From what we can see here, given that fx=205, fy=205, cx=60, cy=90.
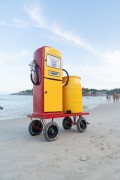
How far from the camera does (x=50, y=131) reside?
4582mm

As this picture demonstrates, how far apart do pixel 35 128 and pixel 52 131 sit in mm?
835

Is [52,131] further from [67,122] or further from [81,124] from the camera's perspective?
[67,122]

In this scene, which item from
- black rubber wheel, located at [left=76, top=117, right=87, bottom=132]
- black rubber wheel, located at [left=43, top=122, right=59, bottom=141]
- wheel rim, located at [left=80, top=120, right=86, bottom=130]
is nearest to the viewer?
black rubber wheel, located at [left=43, top=122, right=59, bottom=141]

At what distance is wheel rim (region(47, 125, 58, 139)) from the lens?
454cm

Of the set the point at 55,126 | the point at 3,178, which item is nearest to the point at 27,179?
the point at 3,178

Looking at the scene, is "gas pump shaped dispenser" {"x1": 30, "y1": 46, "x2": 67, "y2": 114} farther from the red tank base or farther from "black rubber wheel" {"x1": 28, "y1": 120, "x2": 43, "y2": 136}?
"black rubber wheel" {"x1": 28, "y1": 120, "x2": 43, "y2": 136}

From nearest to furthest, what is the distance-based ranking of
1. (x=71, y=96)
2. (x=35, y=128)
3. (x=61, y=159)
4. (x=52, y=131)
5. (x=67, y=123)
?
(x=61, y=159) < (x=52, y=131) < (x=35, y=128) < (x=71, y=96) < (x=67, y=123)

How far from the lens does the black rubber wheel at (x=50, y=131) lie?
445cm

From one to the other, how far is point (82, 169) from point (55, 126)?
6.32ft

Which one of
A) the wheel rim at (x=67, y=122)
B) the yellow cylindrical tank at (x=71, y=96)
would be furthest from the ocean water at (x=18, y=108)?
the yellow cylindrical tank at (x=71, y=96)

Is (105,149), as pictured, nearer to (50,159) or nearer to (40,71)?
(50,159)

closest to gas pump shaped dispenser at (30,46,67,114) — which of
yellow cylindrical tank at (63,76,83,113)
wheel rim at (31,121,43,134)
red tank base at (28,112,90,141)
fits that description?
red tank base at (28,112,90,141)

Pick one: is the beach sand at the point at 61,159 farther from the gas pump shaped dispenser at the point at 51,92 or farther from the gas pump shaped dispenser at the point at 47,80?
the gas pump shaped dispenser at the point at 47,80

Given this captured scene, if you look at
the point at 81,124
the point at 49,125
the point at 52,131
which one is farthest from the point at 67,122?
the point at 49,125
